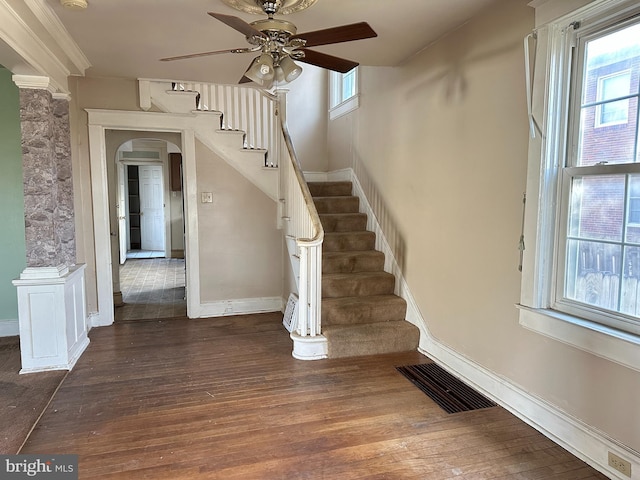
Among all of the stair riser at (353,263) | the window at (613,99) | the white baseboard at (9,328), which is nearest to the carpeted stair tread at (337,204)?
the stair riser at (353,263)

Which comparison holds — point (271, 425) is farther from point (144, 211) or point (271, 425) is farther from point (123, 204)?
point (144, 211)

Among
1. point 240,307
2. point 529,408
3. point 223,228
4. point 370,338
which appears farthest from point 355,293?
point 529,408

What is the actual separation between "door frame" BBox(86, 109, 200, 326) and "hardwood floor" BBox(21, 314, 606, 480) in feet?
3.32

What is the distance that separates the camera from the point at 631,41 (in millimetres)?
1959

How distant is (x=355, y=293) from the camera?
405 centimetres

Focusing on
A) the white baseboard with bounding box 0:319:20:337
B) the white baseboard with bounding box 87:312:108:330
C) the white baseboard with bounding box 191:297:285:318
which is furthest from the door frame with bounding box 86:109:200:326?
the white baseboard with bounding box 0:319:20:337

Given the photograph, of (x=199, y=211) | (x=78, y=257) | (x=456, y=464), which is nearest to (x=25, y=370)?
(x=78, y=257)

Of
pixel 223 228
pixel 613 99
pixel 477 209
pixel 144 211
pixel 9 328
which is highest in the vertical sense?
pixel 613 99

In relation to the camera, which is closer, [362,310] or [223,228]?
[362,310]

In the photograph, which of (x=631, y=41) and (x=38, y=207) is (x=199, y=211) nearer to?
(x=38, y=207)

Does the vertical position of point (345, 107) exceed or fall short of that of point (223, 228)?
it exceeds it

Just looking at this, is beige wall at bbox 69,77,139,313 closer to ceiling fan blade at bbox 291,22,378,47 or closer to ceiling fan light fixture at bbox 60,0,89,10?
ceiling fan light fixture at bbox 60,0,89,10

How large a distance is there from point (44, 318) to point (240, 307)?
6.82 feet

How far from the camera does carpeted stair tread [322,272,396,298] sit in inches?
157
